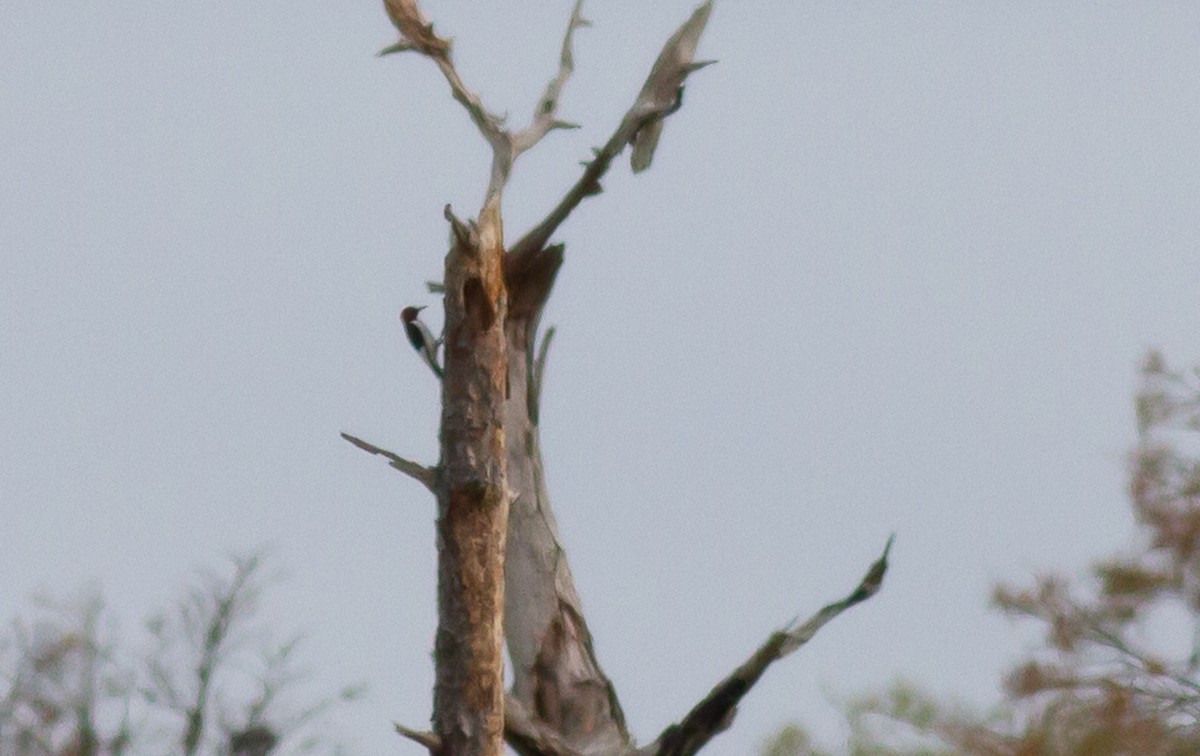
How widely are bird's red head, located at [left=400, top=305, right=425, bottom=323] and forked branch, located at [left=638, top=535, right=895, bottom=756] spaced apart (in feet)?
8.14

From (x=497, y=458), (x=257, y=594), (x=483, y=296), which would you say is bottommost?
(x=497, y=458)

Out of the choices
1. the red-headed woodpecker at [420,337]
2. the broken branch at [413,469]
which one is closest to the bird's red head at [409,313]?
the red-headed woodpecker at [420,337]

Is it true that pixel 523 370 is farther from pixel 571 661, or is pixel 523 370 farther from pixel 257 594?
pixel 257 594

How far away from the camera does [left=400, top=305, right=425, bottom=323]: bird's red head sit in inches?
340

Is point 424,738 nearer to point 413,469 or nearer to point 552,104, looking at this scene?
point 413,469

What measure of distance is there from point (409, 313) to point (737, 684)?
8.44 feet

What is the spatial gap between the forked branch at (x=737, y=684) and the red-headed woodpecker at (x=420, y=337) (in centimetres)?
195

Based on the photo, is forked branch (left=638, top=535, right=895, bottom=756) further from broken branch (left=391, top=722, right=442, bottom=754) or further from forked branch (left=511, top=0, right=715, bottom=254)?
forked branch (left=511, top=0, right=715, bottom=254)

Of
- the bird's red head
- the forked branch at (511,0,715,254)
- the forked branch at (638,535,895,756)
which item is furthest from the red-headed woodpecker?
the forked branch at (638,535,895,756)

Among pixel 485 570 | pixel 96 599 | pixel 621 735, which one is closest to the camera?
pixel 485 570

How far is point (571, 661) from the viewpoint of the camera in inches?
326

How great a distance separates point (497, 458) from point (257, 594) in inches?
440

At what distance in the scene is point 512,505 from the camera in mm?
8547

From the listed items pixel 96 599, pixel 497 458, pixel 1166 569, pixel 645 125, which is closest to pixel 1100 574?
pixel 1166 569
